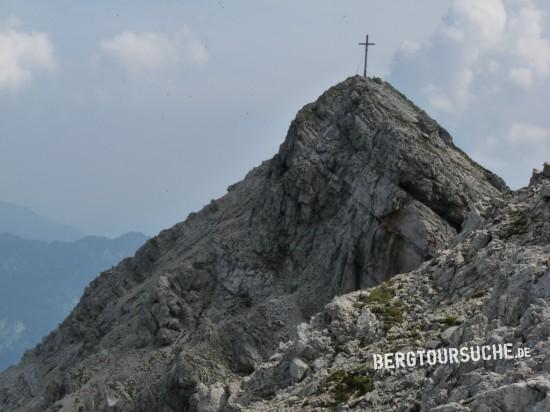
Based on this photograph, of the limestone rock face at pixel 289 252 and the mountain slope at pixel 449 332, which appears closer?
the mountain slope at pixel 449 332

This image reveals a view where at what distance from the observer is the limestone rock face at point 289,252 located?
2589 inches

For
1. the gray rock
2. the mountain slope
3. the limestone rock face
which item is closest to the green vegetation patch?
the mountain slope

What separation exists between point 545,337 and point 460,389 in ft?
10.0

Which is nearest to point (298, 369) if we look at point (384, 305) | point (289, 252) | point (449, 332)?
point (384, 305)

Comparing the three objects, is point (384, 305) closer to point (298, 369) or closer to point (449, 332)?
point (298, 369)

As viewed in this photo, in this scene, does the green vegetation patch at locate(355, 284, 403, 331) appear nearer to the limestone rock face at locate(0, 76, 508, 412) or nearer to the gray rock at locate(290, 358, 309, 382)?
the gray rock at locate(290, 358, 309, 382)

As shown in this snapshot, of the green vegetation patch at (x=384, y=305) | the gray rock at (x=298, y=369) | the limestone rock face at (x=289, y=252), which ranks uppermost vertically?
the limestone rock face at (x=289, y=252)

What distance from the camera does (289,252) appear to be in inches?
3066

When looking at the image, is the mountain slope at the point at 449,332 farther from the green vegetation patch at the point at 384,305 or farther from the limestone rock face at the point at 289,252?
the limestone rock face at the point at 289,252

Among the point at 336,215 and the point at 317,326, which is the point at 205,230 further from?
the point at 317,326

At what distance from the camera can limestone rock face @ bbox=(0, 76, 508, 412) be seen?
6575cm

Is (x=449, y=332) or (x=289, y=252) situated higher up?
(x=289, y=252)

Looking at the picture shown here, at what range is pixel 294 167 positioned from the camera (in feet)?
262

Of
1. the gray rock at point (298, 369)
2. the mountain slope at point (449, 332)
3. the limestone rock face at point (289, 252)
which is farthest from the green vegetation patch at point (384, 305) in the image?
the limestone rock face at point (289, 252)
